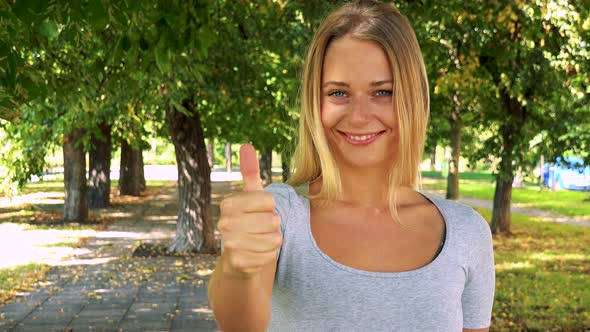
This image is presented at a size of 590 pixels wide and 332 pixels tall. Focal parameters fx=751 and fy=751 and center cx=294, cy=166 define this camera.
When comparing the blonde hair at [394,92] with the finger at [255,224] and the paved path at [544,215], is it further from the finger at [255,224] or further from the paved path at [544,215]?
the paved path at [544,215]

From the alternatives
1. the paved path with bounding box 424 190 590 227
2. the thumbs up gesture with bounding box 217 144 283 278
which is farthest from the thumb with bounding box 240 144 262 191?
the paved path with bounding box 424 190 590 227

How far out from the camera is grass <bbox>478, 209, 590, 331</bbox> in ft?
29.4

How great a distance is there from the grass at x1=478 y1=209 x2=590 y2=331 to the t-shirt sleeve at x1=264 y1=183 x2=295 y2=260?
694cm

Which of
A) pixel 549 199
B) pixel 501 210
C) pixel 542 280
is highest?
pixel 501 210

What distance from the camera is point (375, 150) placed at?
2.10 m

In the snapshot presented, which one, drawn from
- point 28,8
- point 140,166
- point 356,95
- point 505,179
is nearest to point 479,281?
point 356,95

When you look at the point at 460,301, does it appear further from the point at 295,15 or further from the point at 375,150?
the point at 295,15

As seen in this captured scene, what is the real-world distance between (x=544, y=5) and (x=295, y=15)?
12.7 feet

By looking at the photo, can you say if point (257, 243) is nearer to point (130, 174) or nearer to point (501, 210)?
point (501, 210)

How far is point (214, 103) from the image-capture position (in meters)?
14.4

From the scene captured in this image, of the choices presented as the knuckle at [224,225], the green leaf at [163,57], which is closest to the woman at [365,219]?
the knuckle at [224,225]

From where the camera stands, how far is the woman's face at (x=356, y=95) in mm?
2029

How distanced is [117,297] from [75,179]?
33.1 ft

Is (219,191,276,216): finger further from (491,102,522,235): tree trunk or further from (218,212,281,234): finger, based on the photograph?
(491,102,522,235): tree trunk
